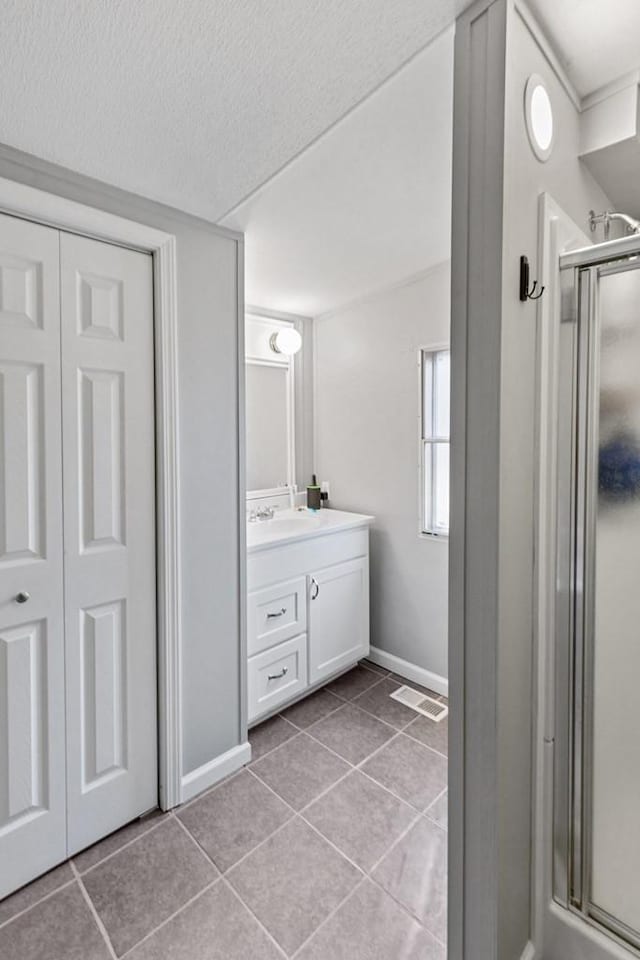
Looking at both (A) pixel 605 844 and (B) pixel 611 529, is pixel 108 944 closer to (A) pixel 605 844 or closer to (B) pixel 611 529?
(A) pixel 605 844

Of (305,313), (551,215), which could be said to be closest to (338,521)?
(305,313)

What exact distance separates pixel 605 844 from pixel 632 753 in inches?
10.0

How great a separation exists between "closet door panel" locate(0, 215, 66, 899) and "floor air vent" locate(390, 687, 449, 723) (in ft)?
5.21

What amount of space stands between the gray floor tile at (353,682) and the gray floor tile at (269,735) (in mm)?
382

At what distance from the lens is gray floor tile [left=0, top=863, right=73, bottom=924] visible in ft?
4.45

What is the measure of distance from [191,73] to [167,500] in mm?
1202

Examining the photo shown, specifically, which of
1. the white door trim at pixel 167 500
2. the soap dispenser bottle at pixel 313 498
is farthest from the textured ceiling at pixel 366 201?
the soap dispenser bottle at pixel 313 498

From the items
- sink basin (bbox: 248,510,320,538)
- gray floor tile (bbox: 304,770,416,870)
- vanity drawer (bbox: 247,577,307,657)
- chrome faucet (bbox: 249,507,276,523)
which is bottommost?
gray floor tile (bbox: 304,770,416,870)

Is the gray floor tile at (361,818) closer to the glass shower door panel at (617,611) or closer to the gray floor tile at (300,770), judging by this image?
the gray floor tile at (300,770)

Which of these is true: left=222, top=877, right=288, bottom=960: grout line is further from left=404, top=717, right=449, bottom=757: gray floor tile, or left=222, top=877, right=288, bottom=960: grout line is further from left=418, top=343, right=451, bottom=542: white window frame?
left=418, top=343, right=451, bottom=542: white window frame

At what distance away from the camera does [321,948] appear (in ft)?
4.08

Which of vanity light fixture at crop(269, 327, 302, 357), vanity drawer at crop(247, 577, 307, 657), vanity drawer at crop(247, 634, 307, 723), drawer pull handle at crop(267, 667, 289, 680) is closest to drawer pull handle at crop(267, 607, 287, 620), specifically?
vanity drawer at crop(247, 577, 307, 657)

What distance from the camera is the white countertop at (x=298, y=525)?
2203 mm

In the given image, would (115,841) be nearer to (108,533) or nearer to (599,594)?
(108,533)
